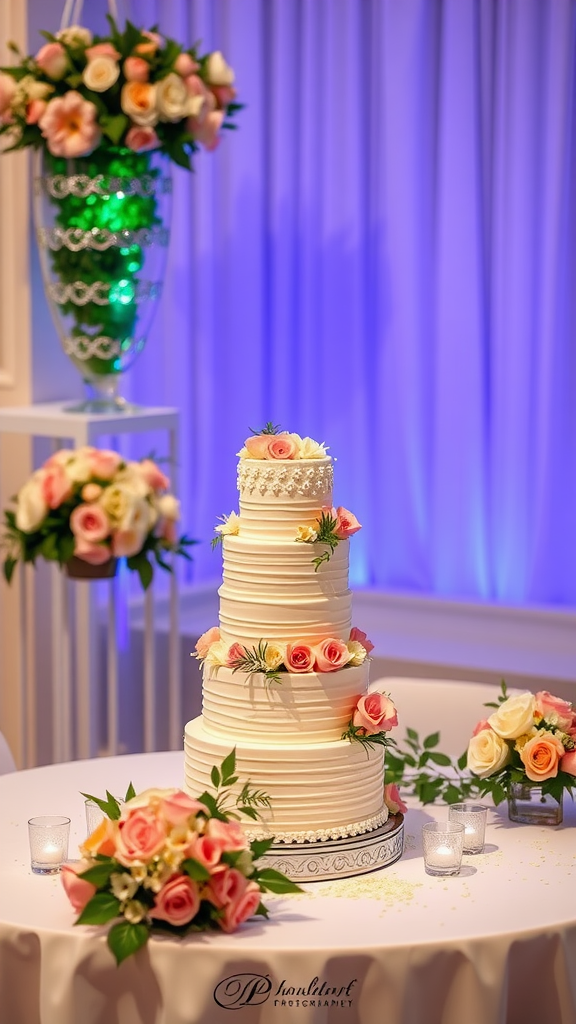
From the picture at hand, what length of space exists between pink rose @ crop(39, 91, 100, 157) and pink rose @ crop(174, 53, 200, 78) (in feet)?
0.70

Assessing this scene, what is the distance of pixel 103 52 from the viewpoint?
330 centimetres

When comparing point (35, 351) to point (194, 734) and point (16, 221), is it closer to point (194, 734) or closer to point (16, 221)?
point (16, 221)

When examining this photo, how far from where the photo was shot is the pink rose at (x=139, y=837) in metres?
1.94

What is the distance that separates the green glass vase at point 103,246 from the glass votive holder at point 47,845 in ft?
5.43

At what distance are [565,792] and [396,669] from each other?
4.86 ft

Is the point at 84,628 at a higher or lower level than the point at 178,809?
lower

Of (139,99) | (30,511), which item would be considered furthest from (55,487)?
(139,99)

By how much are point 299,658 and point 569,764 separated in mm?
541

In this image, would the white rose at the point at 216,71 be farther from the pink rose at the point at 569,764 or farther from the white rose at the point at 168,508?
the white rose at the point at 168,508

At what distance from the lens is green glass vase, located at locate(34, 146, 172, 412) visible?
3.49 m

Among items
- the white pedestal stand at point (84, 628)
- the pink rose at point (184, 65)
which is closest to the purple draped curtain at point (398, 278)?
the white pedestal stand at point (84, 628)

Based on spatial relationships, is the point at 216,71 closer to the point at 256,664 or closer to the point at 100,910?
the point at 256,664

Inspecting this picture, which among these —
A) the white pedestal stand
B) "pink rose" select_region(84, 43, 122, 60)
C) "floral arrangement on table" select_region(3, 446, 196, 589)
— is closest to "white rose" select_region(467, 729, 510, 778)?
"floral arrangement on table" select_region(3, 446, 196, 589)

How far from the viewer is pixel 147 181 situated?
11.6ft
